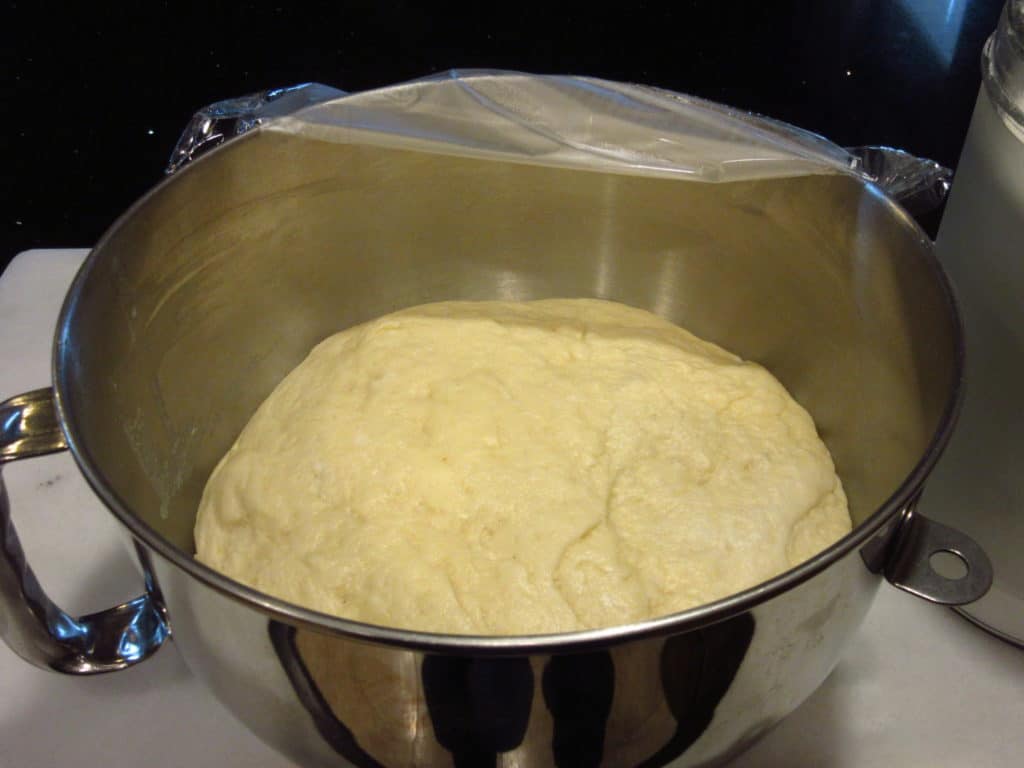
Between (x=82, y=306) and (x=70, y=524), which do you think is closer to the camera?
(x=82, y=306)

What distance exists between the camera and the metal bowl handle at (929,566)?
72cm

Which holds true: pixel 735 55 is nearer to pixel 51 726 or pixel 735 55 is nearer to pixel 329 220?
pixel 329 220

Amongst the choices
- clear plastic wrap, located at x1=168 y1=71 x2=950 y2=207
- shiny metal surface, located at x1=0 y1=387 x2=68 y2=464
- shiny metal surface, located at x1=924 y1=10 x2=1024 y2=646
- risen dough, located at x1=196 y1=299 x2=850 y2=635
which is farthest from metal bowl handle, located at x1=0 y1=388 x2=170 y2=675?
shiny metal surface, located at x1=924 y1=10 x2=1024 y2=646

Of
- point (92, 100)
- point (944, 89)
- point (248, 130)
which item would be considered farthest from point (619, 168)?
point (92, 100)

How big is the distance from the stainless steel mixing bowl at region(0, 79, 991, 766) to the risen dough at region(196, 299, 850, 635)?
0.26 ft

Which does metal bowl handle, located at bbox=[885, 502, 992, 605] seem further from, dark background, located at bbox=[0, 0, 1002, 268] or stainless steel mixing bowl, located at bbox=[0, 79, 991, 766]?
dark background, located at bbox=[0, 0, 1002, 268]

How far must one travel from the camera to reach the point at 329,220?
3.76 feet

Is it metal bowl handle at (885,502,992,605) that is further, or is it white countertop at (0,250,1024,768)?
white countertop at (0,250,1024,768)

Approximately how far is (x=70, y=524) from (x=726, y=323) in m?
0.81

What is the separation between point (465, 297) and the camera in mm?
1265

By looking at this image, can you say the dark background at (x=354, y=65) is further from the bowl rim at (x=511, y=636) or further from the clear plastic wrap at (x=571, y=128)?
the bowl rim at (x=511, y=636)

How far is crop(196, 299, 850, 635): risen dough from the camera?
0.84 metres

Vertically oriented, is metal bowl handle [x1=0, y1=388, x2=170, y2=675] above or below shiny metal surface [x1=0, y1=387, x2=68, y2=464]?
below

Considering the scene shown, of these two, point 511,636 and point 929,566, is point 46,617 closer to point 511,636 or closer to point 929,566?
point 511,636
